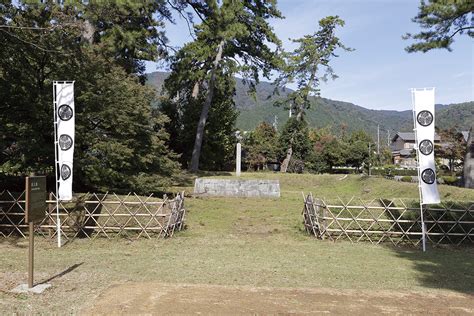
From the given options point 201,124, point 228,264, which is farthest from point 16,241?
point 201,124

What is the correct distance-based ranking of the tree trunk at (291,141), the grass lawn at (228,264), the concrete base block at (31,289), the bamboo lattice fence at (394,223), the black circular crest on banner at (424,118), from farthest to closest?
the tree trunk at (291,141) < the bamboo lattice fence at (394,223) < the black circular crest on banner at (424,118) < the grass lawn at (228,264) < the concrete base block at (31,289)

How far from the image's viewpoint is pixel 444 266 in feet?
29.6

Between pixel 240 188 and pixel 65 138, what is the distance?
1165 cm

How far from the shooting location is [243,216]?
15.4 meters

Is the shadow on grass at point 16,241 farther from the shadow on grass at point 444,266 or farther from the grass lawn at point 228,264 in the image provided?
the shadow on grass at point 444,266

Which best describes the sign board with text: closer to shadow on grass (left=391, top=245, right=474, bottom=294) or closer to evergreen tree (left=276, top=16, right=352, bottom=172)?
shadow on grass (left=391, top=245, right=474, bottom=294)

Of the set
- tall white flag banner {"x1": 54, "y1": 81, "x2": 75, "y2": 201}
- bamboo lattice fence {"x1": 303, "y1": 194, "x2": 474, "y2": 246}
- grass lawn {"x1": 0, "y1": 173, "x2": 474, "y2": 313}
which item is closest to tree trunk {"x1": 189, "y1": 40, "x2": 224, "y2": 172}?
grass lawn {"x1": 0, "y1": 173, "x2": 474, "y2": 313}

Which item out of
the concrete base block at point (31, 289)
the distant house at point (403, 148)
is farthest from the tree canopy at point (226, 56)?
the distant house at point (403, 148)

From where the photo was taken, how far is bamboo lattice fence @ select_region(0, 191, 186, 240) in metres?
11.0

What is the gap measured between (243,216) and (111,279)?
28.2ft

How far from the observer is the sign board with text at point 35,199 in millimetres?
6527

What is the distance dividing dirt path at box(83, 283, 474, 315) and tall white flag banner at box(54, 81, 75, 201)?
14.3ft

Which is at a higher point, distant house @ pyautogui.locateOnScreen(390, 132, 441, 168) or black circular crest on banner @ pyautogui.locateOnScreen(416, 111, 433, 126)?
distant house @ pyautogui.locateOnScreen(390, 132, 441, 168)

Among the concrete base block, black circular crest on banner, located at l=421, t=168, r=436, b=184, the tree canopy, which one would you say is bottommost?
the concrete base block
